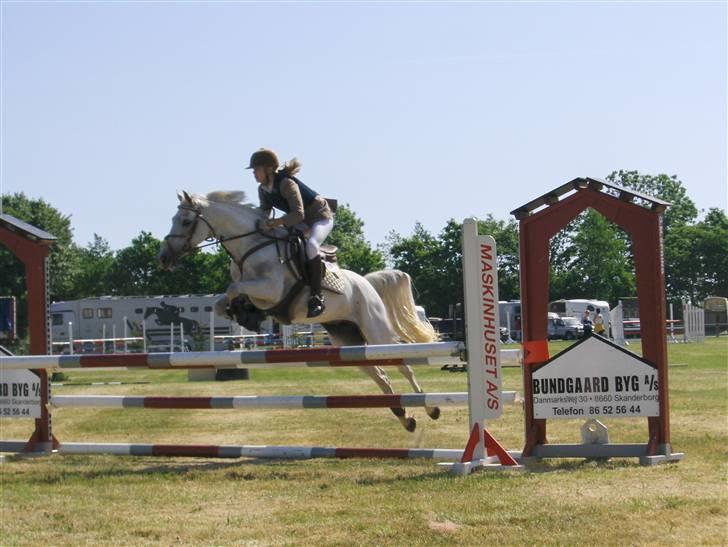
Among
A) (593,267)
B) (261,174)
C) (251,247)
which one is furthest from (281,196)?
(593,267)

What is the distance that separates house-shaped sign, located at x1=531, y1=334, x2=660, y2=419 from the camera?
6.59 metres

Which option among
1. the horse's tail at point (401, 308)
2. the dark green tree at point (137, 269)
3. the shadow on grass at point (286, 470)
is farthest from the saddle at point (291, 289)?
the dark green tree at point (137, 269)

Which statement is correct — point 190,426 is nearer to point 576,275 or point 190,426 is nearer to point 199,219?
point 199,219

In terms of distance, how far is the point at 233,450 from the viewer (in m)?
7.32

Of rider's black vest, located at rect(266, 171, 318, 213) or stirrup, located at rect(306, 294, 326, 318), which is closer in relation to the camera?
rider's black vest, located at rect(266, 171, 318, 213)

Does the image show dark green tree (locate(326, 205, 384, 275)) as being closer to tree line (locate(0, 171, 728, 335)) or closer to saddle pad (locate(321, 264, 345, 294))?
tree line (locate(0, 171, 728, 335))

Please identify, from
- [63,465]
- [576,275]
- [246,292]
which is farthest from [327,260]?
[576,275]

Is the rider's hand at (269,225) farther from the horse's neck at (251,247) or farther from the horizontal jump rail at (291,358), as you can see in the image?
the horizontal jump rail at (291,358)

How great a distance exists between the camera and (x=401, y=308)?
8742 mm

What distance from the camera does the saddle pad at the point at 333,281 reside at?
8062 mm

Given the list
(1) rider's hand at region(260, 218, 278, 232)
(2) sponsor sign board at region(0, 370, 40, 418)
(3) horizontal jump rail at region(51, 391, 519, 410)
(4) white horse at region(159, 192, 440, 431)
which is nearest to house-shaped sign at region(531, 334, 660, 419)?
(3) horizontal jump rail at region(51, 391, 519, 410)

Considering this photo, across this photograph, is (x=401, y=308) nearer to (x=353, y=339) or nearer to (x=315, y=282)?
(x=353, y=339)

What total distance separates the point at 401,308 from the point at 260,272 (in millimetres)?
1429

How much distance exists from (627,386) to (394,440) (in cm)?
233
